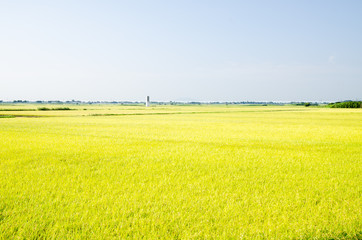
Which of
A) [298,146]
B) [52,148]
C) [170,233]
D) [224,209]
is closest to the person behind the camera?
[170,233]

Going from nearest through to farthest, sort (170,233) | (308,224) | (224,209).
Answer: (170,233)
(308,224)
(224,209)

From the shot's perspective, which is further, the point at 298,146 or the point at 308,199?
the point at 298,146

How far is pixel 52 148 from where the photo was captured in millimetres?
17078

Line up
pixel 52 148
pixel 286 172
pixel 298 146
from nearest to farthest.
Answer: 1. pixel 286 172
2. pixel 52 148
3. pixel 298 146

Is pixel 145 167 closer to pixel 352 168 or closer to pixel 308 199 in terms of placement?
pixel 308 199

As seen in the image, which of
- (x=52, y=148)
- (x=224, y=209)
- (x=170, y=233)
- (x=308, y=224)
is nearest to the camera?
(x=170, y=233)

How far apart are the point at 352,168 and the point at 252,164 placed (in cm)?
396

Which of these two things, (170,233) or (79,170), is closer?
(170,233)

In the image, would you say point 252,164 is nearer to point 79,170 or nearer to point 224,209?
point 224,209

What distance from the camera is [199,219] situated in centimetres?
641

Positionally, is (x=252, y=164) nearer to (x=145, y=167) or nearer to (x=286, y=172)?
(x=286, y=172)

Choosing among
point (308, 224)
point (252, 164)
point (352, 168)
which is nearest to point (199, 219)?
point (308, 224)

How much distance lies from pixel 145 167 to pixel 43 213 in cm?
561

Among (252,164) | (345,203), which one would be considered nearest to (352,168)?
(252,164)
